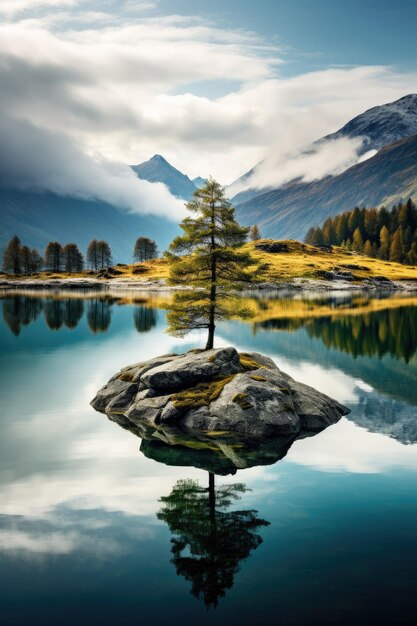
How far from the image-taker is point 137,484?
24438mm

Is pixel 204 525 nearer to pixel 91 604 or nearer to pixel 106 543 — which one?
pixel 106 543

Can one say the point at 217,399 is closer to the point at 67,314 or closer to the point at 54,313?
the point at 67,314

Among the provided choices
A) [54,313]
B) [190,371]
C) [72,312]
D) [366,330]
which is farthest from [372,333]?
[54,313]

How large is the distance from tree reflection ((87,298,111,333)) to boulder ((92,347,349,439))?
51.8 m

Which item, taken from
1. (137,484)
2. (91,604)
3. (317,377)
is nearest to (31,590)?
(91,604)

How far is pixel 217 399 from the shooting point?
32.7 m

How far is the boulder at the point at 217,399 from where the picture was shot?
31.2 meters

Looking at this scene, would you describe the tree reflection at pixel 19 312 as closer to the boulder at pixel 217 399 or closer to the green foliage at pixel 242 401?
the boulder at pixel 217 399

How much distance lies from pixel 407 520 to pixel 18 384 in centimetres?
3827

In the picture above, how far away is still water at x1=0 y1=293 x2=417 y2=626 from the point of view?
584 inches

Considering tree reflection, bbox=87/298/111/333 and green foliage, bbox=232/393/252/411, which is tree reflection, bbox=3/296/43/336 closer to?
tree reflection, bbox=87/298/111/333

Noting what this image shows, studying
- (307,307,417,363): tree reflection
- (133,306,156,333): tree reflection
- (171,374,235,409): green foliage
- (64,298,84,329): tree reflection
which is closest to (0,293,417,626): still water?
(171,374,235,409): green foliage

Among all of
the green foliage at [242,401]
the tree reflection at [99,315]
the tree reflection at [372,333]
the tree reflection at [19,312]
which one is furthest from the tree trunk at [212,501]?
the tree reflection at [19,312]

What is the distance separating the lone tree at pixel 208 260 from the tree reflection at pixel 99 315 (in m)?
47.8
